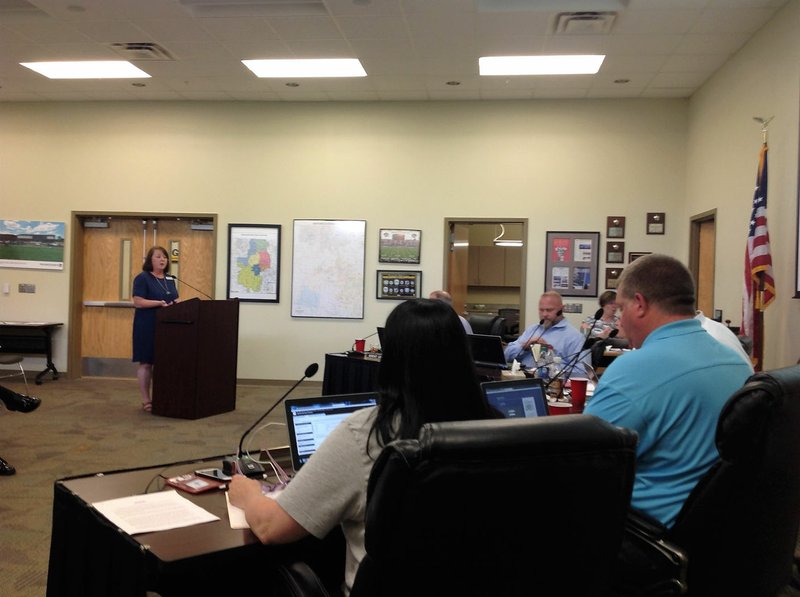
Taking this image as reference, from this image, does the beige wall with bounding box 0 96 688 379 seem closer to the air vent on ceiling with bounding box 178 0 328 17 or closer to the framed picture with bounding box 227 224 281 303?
the framed picture with bounding box 227 224 281 303

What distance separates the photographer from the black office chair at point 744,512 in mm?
1371

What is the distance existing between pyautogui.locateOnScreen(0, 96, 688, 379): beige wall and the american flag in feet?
7.73

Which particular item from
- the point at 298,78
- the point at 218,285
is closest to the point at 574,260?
the point at 298,78

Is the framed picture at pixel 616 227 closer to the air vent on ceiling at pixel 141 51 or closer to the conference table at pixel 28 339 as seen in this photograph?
the air vent on ceiling at pixel 141 51

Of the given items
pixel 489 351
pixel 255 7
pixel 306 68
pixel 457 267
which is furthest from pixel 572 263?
pixel 255 7

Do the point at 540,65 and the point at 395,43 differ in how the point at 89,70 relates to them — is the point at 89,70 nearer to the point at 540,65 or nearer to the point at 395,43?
the point at 395,43

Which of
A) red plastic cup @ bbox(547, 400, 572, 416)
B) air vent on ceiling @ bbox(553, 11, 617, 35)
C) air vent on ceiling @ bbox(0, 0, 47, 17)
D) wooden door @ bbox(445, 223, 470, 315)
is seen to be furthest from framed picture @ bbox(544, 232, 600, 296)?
air vent on ceiling @ bbox(0, 0, 47, 17)

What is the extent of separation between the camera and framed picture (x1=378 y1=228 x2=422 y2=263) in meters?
7.62

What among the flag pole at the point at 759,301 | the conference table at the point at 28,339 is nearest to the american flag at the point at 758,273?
the flag pole at the point at 759,301

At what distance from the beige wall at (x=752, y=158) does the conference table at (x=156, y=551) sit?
4.16m

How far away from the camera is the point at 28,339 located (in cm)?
780

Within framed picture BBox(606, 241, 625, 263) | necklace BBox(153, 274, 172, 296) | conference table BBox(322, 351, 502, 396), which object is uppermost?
framed picture BBox(606, 241, 625, 263)

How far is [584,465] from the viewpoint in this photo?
1.04 metres

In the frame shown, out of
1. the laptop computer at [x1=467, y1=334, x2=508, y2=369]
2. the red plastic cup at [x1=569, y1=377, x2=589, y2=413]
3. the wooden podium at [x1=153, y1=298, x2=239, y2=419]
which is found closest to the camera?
the red plastic cup at [x1=569, y1=377, x2=589, y2=413]
